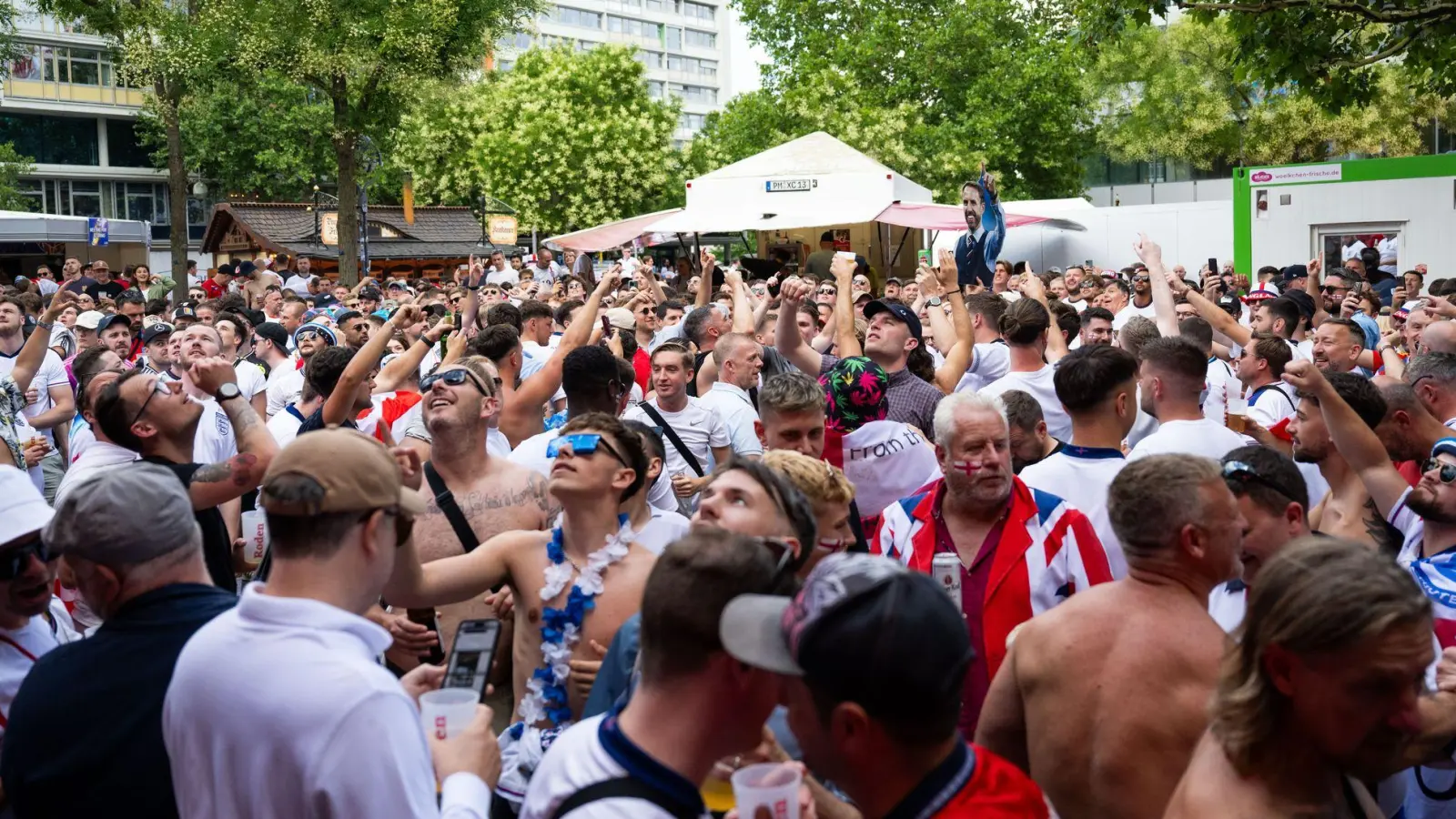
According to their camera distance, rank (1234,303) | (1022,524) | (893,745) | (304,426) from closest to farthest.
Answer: (893,745), (1022,524), (304,426), (1234,303)

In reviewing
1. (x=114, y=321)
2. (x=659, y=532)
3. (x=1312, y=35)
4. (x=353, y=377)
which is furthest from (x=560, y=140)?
(x=659, y=532)

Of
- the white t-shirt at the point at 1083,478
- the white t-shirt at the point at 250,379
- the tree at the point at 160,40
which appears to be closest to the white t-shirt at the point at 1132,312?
the white t-shirt at the point at 1083,478

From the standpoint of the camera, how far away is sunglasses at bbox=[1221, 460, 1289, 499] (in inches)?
151

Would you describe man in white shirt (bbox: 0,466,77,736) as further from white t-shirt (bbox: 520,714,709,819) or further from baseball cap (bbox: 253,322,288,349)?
baseball cap (bbox: 253,322,288,349)

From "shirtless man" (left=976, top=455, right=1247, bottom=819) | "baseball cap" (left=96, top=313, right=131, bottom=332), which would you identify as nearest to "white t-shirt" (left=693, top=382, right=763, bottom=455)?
"shirtless man" (left=976, top=455, right=1247, bottom=819)

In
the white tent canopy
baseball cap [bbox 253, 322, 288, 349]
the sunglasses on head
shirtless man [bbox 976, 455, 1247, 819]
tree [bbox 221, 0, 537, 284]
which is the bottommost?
shirtless man [bbox 976, 455, 1247, 819]

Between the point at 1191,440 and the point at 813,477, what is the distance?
1973mm

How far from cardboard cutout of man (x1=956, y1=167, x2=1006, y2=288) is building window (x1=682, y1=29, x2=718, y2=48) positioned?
101844 millimetres

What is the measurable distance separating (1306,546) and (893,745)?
0.90m

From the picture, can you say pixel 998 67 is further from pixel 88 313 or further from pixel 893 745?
pixel 893 745

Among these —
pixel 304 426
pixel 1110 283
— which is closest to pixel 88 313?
pixel 304 426

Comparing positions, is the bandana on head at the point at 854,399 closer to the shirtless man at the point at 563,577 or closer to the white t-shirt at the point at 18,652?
the shirtless man at the point at 563,577

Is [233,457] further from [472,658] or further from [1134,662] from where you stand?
[1134,662]

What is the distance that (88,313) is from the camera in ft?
41.5
